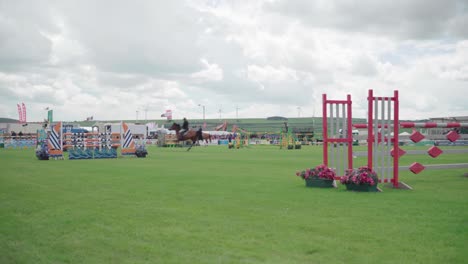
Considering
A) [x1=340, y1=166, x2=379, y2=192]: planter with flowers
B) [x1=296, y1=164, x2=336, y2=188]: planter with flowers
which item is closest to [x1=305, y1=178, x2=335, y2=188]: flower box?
[x1=296, y1=164, x2=336, y2=188]: planter with flowers

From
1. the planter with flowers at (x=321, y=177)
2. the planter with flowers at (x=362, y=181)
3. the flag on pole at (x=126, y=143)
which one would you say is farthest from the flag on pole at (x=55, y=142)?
the planter with flowers at (x=362, y=181)

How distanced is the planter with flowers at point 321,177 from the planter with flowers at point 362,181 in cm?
66

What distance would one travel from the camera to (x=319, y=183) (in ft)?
41.8

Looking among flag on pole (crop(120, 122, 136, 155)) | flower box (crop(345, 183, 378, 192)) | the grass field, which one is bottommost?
the grass field

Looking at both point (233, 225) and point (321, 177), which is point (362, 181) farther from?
point (233, 225)

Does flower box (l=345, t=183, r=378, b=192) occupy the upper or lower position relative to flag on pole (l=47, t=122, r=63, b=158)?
lower

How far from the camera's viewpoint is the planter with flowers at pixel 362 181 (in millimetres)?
11617

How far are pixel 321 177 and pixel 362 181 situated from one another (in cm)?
131

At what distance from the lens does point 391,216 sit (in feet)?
26.5

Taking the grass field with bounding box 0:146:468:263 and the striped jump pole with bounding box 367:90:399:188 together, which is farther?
the striped jump pole with bounding box 367:90:399:188

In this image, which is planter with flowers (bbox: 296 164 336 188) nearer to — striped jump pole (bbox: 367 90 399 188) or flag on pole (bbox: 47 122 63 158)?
striped jump pole (bbox: 367 90 399 188)

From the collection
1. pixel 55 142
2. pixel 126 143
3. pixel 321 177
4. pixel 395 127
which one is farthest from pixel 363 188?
pixel 126 143

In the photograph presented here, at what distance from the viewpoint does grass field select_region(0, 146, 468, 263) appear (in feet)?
18.4

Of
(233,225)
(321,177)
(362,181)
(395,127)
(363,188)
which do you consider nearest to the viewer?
(233,225)
